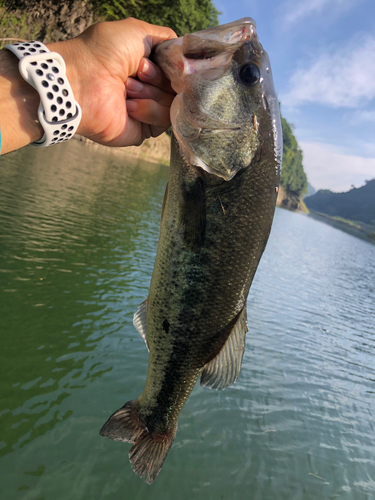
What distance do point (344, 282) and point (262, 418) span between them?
18373 millimetres

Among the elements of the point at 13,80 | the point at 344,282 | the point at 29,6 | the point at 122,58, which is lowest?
the point at 344,282

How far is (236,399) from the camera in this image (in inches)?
273

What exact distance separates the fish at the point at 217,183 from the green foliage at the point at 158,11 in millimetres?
31853

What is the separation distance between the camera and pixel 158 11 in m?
29.2

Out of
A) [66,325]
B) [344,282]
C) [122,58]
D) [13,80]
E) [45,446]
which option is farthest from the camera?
[344,282]

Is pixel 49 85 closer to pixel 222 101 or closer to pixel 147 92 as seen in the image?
pixel 147 92

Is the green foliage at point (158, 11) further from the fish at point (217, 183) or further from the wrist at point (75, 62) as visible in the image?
the fish at point (217, 183)

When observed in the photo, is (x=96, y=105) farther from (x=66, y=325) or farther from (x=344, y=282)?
(x=344, y=282)

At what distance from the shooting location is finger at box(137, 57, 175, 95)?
2.50 metres

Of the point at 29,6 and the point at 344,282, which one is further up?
the point at 29,6

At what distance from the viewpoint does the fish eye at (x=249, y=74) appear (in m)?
2.19

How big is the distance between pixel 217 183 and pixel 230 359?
1.27 metres

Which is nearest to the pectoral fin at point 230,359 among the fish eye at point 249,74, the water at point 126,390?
the fish eye at point 249,74

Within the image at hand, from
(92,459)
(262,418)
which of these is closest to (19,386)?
(92,459)
